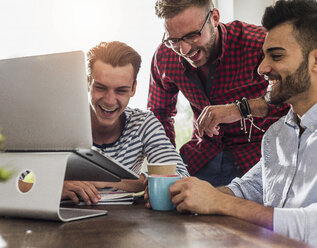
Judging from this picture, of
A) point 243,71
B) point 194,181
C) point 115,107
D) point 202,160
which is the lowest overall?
point 202,160

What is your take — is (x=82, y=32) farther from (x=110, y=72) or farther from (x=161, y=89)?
(x=110, y=72)

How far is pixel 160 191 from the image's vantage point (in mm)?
1179

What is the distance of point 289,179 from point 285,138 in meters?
0.19

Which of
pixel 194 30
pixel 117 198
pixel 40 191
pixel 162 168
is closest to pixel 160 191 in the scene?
pixel 162 168

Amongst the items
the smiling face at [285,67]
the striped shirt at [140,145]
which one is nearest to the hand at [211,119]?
the striped shirt at [140,145]

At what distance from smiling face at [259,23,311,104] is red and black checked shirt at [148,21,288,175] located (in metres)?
0.58

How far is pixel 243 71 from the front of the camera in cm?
212

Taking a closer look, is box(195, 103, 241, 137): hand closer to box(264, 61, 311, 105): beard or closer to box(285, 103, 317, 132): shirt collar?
box(264, 61, 311, 105): beard

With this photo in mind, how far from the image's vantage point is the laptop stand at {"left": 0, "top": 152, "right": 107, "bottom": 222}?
99 cm

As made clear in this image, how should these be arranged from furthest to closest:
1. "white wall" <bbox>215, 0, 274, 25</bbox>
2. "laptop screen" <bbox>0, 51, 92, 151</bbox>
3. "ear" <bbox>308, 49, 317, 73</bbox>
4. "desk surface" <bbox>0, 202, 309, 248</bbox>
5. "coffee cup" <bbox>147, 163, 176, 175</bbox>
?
"white wall" <bbox>215, 0, 274, 25</bbox> → "ear" <bbox>308, 49, 317, 73</bbox> → "coffee cup" <bbox>147, 163, 176, 175</bbox> → "laptop screen" <bbox>0, 51, 92, 151</bbox> → "desk surface" <bbox>0, 202, 309, 248</bbox>

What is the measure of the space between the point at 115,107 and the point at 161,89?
0.66 meters

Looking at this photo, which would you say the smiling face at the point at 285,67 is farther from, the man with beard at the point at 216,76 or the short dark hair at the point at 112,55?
the short dark hair at the point at 112,55

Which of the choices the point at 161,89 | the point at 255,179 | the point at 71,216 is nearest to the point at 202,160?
the point at 161,89

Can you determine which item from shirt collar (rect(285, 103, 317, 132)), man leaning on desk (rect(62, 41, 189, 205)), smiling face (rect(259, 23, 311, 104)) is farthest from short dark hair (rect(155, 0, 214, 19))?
shirt collar (rect(285, 103, 317, 132))
